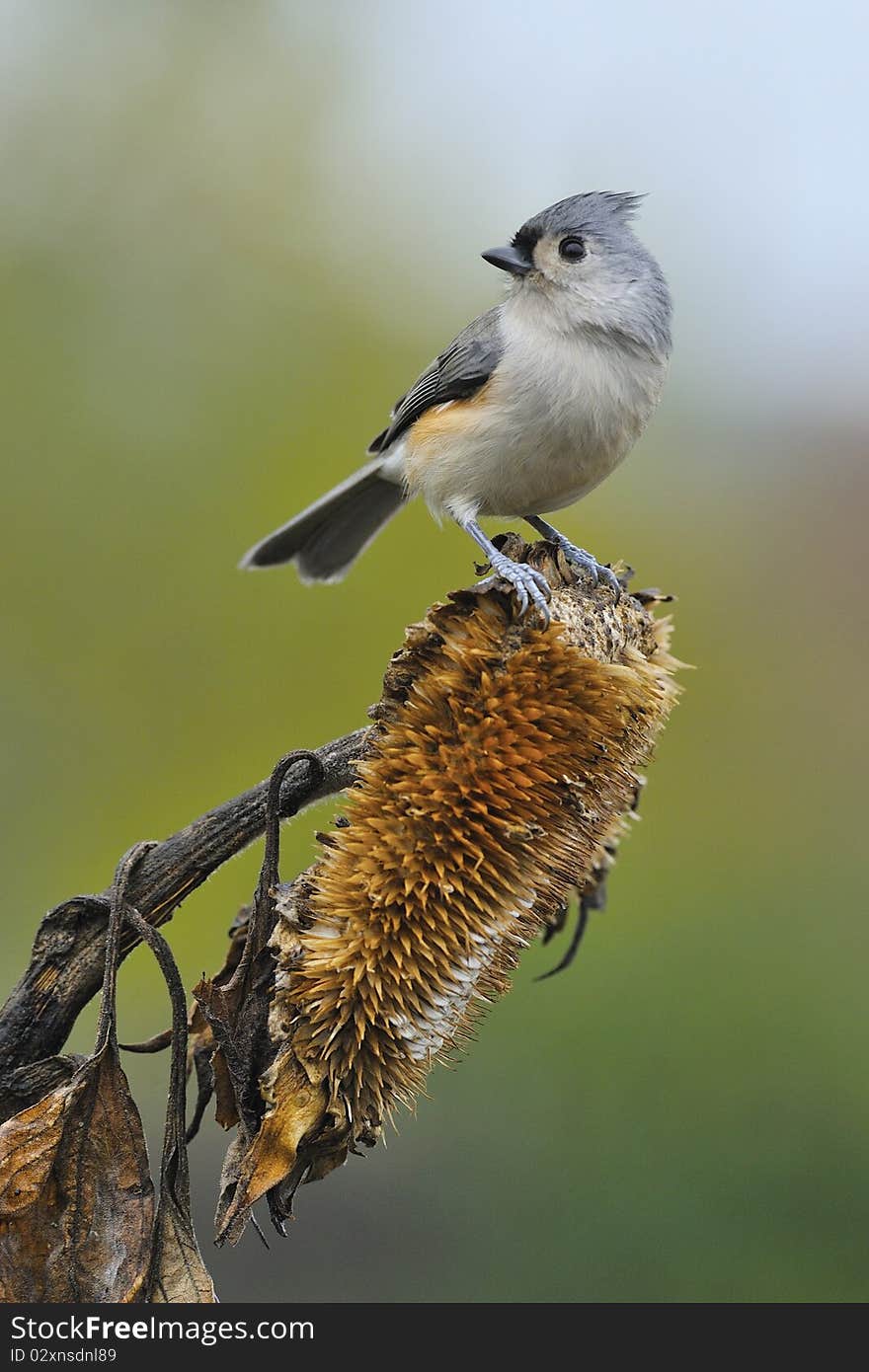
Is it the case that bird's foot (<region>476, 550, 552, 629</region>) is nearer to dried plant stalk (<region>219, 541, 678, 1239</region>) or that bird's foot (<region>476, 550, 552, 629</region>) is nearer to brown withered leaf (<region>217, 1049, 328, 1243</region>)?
dried plant stalk (<region>219, 541, 678, 1239</region>)

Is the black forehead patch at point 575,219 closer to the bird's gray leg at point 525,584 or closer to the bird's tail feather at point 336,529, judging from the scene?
the bird's tail feather at point 336,529

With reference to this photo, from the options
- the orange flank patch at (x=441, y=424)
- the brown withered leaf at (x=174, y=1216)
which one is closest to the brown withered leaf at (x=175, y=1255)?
the brown withered leaf at (x=174, y=1216)

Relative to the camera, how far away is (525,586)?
2.37 m

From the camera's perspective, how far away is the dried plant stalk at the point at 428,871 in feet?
7.11

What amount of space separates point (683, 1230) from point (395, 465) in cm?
315

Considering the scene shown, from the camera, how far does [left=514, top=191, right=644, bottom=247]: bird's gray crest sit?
4.02m

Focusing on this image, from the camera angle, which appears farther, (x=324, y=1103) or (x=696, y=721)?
(x=696, y=721)

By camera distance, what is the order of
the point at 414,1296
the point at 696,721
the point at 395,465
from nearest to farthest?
the point at 395,465 < the point at 414,1296 < the point at 696,721

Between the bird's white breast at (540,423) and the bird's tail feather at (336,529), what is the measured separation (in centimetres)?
69

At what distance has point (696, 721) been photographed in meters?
6.26

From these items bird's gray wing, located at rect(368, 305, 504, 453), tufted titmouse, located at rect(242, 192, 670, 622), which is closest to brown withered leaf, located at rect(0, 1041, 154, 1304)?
tufted titmouse, located at rect(242, 192, 670, 622)

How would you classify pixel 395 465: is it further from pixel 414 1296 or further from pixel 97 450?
pixel 414 1296

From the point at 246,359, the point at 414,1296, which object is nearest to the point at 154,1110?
the point at 414,1296

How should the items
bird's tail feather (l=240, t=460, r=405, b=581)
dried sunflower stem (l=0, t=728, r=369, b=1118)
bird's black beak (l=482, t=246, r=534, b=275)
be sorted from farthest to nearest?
1. bird's tail feather (l=240, t=460, r=405, b=581)
2. bird's black beak (l=482, t=246, r=534, b=275)
3. dried sunflower stem (l=0, t=728, r=369, b=1118)
